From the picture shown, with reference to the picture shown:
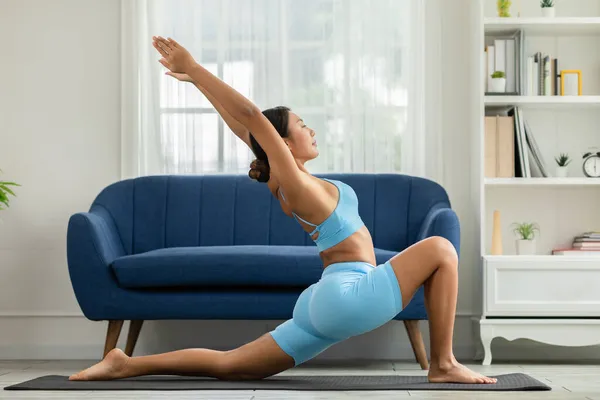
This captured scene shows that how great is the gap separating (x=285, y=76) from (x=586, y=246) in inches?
67.3

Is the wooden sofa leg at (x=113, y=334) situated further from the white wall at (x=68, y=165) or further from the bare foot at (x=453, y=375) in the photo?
the bare foot at (x=453, y=375)

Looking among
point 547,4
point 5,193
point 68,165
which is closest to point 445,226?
point 547,4

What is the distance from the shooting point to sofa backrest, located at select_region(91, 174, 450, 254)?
4008 mm

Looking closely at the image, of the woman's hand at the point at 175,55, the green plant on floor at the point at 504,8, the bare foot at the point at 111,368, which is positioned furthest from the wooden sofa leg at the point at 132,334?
the green plant on floor at the point at 504,8

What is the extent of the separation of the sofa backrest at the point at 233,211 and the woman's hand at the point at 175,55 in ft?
5.87

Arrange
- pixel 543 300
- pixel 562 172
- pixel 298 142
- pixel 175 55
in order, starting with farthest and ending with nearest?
1. pixel 562 172
2. pixel 543 300
3. pixel 298 142
4. pixel 175 55

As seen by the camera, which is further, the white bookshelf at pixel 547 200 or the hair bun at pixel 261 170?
the white bookshelf at pixel 547 200

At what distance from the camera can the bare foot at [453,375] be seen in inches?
97.5

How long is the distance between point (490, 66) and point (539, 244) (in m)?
0.93

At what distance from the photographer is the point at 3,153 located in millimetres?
4426

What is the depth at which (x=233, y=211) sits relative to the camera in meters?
4.07

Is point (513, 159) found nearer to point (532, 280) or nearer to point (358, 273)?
point (532, 280)

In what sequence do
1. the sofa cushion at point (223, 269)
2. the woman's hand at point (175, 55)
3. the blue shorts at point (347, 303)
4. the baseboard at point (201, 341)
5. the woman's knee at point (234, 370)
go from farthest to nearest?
the baseboard at point (201, 341) → the sofa cushion at point (223, 269) → the woman's knee at point (234, 370) → the blue shorts at point (347, 303) → the woman's hand at point (175, 55)

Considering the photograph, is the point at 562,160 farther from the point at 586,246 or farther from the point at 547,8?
the point at 547,8
